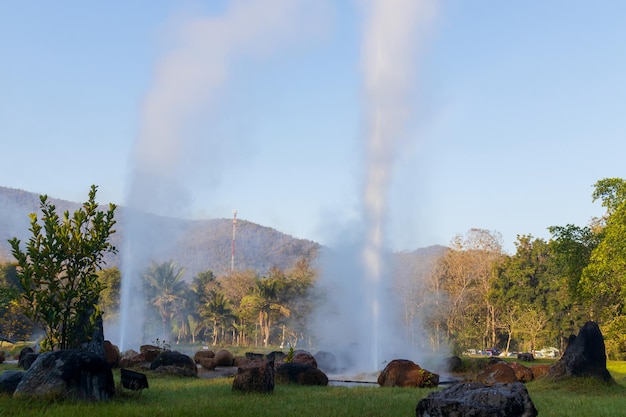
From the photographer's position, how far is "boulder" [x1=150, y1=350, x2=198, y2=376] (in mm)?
24266

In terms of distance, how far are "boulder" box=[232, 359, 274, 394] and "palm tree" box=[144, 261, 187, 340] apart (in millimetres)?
61295

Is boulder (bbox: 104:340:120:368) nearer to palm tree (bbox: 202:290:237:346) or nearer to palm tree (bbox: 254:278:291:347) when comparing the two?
palm tree (bbox: 254:278:291:347)

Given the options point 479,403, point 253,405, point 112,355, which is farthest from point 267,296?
point 479,403

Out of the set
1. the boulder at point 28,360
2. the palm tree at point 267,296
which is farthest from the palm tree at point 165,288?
the boulder at point 28,360

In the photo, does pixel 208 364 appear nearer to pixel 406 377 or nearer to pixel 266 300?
pixel 406 377

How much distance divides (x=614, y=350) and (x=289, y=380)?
4245cm

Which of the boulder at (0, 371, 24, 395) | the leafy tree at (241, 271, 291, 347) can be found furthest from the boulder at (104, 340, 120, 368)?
the leafy tree at (241, 271, 291, 347)

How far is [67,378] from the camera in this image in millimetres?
12633

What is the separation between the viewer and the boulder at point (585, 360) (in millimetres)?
21906

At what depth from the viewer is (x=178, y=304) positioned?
265 ft

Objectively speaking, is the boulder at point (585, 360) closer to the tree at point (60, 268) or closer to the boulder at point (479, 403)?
the boulder at point (479, 403)

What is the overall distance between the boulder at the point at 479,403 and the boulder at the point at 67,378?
7.51 meters

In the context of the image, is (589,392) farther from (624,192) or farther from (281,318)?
(281,318)

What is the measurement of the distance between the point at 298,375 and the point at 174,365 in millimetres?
6465
